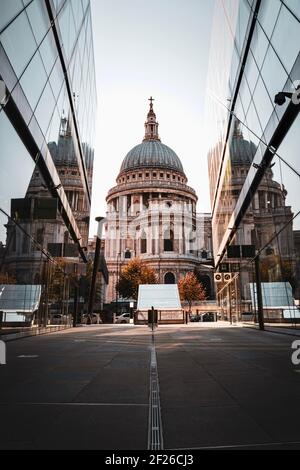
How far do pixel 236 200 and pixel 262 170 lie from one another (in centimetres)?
940

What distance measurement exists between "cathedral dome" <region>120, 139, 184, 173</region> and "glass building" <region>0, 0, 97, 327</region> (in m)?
99.1

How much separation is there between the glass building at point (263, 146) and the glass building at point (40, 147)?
765 cm

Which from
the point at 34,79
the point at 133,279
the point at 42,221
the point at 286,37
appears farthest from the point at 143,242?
the point at 286,37

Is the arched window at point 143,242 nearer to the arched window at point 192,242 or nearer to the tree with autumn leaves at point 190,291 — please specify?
the arched window at point 192,242

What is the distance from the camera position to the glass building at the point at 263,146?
1319 centimetres

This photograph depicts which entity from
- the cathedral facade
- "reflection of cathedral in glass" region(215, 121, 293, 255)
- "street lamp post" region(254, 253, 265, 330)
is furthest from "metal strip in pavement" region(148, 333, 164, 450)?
the cathedral facade

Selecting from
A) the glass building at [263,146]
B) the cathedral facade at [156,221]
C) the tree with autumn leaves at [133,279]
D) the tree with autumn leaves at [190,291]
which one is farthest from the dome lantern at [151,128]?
the glass building at [263,146]

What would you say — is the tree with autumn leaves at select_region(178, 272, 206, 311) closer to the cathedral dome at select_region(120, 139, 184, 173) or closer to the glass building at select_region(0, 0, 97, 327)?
the cathedral dome at select_region(120, 139, 184, 173)

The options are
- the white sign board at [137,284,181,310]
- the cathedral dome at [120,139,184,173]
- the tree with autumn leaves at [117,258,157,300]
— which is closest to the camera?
the white sign board at [137,284,181,310]

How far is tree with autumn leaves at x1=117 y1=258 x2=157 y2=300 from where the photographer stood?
81.3 meters

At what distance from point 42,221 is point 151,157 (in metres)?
113

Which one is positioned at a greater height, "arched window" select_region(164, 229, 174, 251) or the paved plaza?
"arched window" select_region(164, 229, 174, 251)

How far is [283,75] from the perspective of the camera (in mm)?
13211
